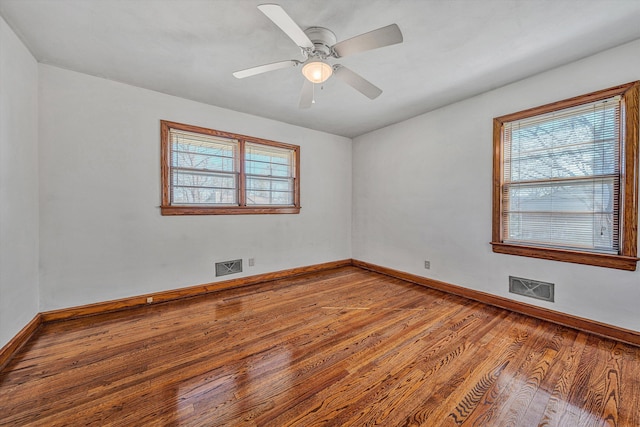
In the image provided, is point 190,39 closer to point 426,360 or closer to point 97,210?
point 97,210

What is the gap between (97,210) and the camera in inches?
107

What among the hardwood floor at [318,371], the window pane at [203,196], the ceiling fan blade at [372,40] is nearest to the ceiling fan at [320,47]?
the ceiling fan blade at [372,40]

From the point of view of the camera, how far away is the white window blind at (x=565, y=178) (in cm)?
226

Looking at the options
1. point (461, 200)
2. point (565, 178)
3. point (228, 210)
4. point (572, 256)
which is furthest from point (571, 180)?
point (228, 210)

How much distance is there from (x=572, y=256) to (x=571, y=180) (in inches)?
29.6

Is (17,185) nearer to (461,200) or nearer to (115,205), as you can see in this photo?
(115,205)

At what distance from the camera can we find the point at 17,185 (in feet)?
6.85

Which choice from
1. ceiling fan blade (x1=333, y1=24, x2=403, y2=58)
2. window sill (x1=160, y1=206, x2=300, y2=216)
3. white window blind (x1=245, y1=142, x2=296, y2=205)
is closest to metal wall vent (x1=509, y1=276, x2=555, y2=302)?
ceiling fan blade (x1=333, y1=24, x2=403, y2=58)

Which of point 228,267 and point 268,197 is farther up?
point 268,197

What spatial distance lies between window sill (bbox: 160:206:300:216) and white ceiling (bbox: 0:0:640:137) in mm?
1454

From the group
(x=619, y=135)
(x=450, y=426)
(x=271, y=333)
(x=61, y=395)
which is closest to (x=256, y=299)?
(x=271, y=333)

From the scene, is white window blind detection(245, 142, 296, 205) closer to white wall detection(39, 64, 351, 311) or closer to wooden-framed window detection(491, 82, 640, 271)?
white wall detection(39, 64, 351, 311)

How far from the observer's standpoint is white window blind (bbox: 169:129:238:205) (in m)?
3.22

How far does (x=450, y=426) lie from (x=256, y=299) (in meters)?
2.37
